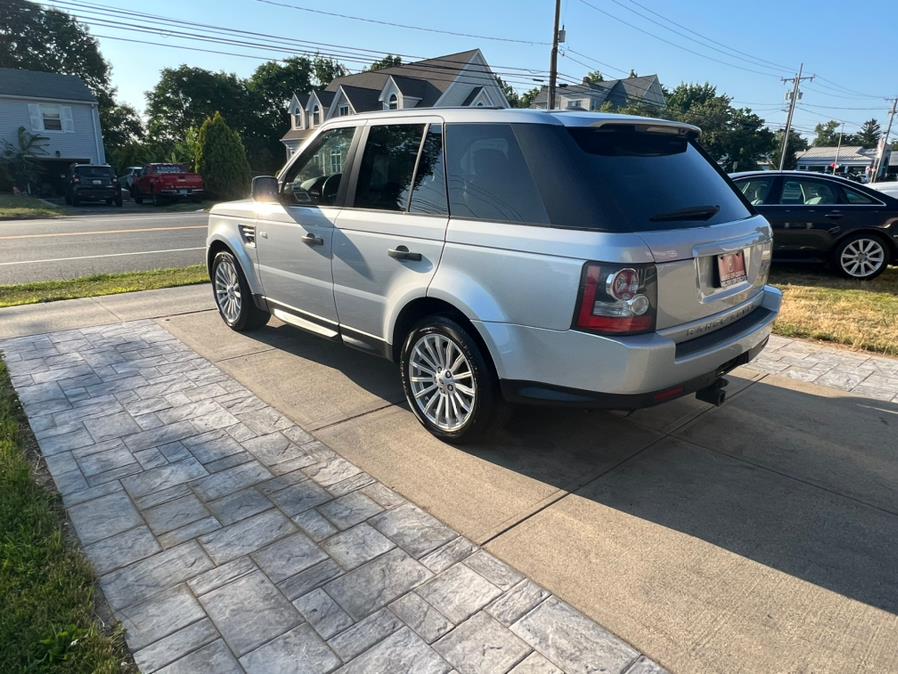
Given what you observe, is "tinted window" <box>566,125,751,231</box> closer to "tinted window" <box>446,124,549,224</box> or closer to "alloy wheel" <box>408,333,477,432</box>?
"tinted window" <box>446,124,549,224</box>

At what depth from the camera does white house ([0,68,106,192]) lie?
3175cm

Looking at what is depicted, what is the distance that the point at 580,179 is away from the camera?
290 cm

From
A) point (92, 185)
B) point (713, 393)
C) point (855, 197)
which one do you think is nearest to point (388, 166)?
point (713, 393)

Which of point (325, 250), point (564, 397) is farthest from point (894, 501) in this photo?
point (325, 250)

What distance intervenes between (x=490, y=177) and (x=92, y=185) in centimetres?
2725

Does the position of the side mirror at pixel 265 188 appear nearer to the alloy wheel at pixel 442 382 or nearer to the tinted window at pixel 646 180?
the alloy wheel at pixel 442 382

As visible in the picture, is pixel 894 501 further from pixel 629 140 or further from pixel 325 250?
pixel 325 250

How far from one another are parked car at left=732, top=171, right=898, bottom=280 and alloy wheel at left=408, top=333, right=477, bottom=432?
7.21 meters

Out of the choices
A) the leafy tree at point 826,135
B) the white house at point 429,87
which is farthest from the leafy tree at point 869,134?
the white house at point 429,87

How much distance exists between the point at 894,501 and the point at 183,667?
11.1 feet

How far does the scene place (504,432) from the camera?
377cm

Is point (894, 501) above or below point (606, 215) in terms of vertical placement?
below

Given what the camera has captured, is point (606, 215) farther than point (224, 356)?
No

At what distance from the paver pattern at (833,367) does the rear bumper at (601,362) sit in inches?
78.2
